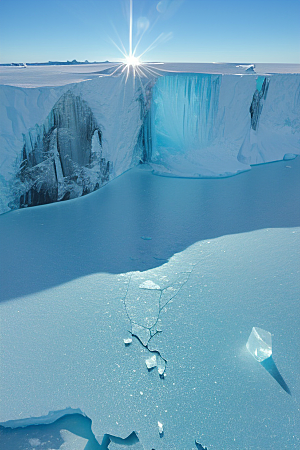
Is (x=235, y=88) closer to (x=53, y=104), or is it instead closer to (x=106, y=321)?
(x=53, y=104)

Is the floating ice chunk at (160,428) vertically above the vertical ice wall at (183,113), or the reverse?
the vertical ice wall at (183,113)

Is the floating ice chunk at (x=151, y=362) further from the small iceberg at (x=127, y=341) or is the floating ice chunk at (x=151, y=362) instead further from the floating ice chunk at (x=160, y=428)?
the floating ice chunk at (x=160, y=428)

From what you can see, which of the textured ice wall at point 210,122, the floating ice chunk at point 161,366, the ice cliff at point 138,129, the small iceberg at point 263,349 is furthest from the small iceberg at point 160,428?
the textured ice wall at point 210,122

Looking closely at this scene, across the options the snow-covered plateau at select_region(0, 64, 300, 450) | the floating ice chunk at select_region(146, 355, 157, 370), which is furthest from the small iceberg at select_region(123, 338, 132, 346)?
the floating ice chunk at select_region(146, 355, 157, 370)

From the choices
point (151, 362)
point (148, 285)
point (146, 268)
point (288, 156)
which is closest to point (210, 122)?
point (288, 156)

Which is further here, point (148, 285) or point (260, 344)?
point (148, 285)

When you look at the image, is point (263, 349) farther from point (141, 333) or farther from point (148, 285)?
point (148, 285)

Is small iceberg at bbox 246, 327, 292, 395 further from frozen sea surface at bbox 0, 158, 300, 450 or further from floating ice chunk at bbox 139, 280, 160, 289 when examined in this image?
floating ice chunk at bbox 139, 280, 160, 289

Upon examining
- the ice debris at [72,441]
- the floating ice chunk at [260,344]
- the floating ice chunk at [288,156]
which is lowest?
the ice debris at [72,441]
